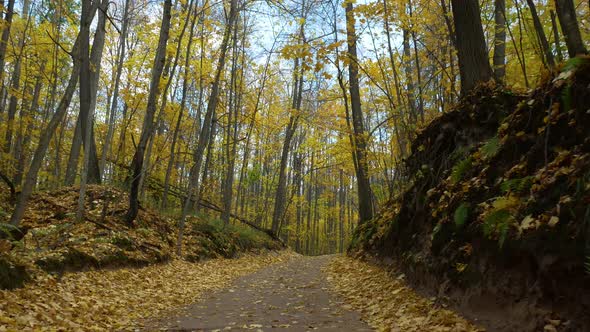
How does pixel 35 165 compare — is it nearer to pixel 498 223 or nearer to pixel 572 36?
pixel 498 223

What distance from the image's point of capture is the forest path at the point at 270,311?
4.86 metres

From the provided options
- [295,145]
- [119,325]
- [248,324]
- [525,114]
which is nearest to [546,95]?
[525,114]

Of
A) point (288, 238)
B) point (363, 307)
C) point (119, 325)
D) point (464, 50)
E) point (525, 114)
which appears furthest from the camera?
point (288, 238)

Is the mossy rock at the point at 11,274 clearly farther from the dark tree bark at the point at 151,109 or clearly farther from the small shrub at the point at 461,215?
the small shrub at the point at 461,215

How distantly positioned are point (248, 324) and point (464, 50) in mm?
5438

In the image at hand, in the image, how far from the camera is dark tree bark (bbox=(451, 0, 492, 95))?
21.1 ft

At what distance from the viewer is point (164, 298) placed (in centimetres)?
682

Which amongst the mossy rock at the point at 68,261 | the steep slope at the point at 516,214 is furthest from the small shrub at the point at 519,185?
the mossy rock at the point at 68,261

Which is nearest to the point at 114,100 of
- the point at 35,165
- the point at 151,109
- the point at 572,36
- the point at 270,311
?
the point at 151,109

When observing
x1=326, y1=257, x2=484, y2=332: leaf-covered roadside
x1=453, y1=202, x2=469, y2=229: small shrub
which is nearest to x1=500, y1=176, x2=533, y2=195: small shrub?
x1=453, y1=202, x2=469, y2=229: small shrub

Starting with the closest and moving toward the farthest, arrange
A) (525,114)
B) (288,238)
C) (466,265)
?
1. (466,265)
2. (525,114)
3. (288,238)

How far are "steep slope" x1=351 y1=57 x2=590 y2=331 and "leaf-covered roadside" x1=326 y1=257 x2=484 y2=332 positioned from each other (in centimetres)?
21

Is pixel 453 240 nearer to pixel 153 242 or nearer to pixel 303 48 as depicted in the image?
pixel 303 48

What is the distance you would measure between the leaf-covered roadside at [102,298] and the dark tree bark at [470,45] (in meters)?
6.10
